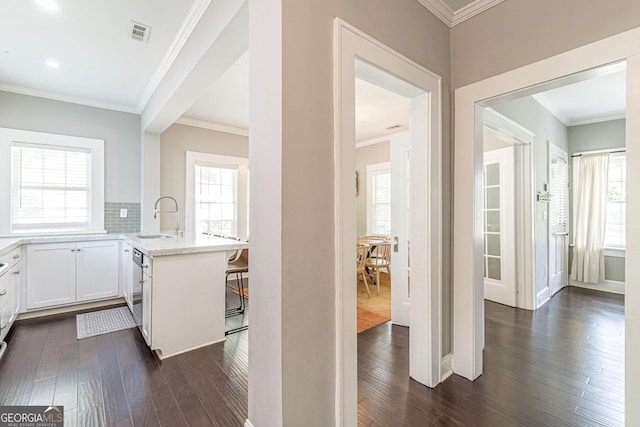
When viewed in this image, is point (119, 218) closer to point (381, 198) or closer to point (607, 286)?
point (381, 198)

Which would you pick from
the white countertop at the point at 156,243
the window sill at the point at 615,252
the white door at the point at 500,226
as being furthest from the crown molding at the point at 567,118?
the white countertop at the point at 156,243

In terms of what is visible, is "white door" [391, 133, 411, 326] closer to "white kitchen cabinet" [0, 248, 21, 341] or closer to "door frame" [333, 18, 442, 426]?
"door frame" [333, 18, 442, 426]

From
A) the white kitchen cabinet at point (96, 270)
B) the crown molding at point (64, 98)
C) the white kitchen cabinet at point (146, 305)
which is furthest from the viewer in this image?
the white kitchen cabinet at point (96, 270)

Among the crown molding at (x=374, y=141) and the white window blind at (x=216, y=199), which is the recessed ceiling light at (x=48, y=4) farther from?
the crown molding at (x=374, y=141)

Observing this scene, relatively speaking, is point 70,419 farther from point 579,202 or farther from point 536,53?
point 579,202

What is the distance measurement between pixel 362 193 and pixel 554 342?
13.4ft

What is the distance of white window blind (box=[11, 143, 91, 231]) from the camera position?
346 cm

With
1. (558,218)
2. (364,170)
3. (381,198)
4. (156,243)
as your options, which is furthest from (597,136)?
(156,243)

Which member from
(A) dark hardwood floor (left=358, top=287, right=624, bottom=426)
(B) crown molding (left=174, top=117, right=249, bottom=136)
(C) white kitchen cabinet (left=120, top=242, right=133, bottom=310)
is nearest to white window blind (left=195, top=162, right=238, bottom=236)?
(B) crown molding (left=174, top=117, right=249, bottom=136)

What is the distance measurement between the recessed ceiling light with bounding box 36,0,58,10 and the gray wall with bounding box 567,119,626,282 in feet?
22.5

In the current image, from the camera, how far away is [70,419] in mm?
1713

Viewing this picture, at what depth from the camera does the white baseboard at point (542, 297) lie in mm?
3777

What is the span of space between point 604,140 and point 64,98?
7945 millimetres

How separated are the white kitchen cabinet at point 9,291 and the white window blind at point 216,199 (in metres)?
2.12
